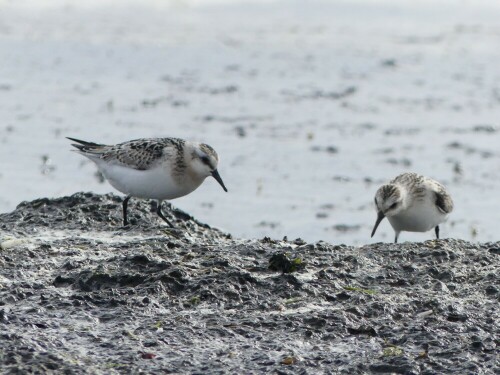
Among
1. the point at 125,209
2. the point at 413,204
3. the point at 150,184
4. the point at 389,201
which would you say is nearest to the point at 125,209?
the point at 125,209

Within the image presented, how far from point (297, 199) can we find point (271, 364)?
6122mm

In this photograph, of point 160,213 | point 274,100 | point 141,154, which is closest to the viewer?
point 141,154

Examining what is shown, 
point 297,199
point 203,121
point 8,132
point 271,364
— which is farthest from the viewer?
point 203,121

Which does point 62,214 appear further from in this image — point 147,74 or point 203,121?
point 147,74

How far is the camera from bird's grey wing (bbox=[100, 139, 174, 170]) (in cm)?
916

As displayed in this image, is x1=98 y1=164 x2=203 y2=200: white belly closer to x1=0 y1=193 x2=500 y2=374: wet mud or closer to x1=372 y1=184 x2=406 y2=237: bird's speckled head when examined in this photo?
x1=0 y1=193 x2=500 y2=374: wet mud

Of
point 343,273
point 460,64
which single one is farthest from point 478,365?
point 460,64

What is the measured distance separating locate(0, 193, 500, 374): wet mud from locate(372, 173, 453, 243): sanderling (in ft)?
4.41

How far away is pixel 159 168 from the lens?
9102 millimetres

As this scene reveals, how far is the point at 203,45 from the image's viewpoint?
1844cm

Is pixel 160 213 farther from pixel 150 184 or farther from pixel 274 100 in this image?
pixel 274 100

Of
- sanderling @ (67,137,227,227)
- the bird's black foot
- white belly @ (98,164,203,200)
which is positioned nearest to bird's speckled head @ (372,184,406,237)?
sanderling @ (67,137,227,227)

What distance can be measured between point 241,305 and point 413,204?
355 centimetres

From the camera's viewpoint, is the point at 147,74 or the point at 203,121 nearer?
the point at 203,121
